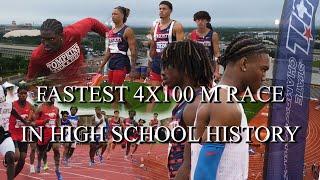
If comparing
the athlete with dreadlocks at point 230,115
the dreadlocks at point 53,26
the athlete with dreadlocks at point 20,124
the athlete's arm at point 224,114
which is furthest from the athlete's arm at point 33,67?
the athlete's arm at point 224,114

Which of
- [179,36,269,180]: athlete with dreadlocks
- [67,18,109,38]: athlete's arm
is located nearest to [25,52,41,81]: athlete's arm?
[67,18,109,38]: athlete's arm

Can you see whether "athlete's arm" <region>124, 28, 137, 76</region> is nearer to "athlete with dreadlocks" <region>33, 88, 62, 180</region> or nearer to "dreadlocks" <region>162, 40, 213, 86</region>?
"athlete with dreadlocks" <region>33, 88, 62, 180</region>

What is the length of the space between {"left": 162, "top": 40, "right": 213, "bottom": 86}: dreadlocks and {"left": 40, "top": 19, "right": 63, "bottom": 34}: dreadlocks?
3754mm

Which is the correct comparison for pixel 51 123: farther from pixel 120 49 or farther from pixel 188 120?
pixel 188 120

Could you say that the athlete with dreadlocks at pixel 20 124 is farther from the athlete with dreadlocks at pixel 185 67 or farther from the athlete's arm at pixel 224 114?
the athlete's arm at pixel 224 114

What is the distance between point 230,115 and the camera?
1985mm

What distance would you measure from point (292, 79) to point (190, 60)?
289cm

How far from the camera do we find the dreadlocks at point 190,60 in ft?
8.45

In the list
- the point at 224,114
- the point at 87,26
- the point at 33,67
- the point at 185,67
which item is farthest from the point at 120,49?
the point at 224,114

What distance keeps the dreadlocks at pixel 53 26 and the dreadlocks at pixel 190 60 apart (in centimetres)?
375

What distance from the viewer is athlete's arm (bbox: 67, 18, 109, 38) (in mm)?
6598

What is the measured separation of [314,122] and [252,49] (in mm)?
12537

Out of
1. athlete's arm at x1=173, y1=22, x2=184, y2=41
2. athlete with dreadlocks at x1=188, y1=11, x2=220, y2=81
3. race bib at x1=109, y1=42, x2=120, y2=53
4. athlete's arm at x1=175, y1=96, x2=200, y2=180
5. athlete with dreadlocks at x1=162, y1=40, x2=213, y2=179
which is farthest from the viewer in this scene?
race bib at x1=109, y1=42, x2=120, y2=53

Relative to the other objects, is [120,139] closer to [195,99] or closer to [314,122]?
[195,99]
